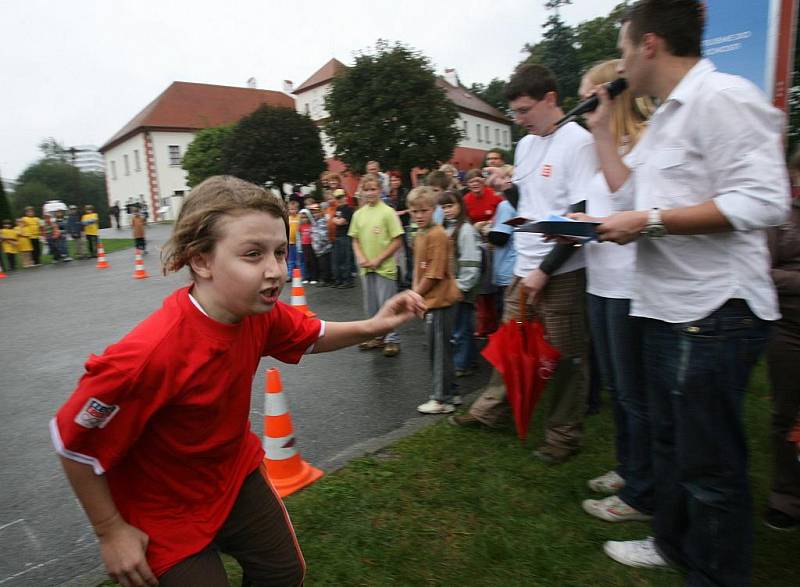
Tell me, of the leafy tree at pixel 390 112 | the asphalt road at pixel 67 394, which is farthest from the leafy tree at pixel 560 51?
the asphalt road at pixel 67 394

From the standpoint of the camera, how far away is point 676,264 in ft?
6.84

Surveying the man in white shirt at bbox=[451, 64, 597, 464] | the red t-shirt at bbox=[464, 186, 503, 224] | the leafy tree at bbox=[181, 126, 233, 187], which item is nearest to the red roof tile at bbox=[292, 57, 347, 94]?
the leafy tree at bbox=[181, 126, 233, 187]

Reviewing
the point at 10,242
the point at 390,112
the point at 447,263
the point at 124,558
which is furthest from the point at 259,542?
the point at 390,112

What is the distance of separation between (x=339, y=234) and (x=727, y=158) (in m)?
9.55

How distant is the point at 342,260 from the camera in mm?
11156

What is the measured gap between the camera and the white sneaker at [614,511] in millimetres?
2969

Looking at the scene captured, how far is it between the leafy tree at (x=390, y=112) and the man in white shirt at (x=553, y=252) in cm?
2476

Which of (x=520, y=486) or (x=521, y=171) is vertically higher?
(x=521, y=171)

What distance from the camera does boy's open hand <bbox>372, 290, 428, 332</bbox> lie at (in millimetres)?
2305

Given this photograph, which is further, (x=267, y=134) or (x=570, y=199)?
(x=267, y=134)

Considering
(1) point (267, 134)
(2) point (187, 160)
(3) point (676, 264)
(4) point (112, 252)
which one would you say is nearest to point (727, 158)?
(3) point (676, 264)

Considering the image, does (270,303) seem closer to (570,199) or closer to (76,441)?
(76,441)

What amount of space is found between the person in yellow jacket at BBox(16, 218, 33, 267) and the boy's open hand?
→ 71.5 feet

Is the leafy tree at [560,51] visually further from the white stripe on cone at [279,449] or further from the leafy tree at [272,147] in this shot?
the white stripe on cone at [279,449]
